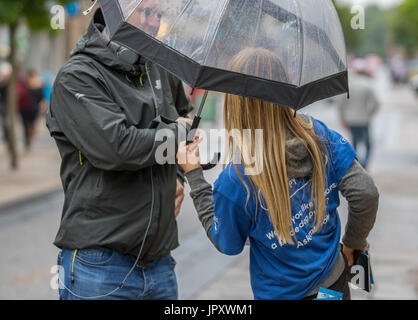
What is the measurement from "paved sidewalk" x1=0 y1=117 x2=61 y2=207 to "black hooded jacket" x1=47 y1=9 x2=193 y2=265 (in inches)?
272

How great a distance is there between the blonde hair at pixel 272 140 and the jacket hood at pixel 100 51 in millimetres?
421

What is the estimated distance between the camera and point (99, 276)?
2.67m

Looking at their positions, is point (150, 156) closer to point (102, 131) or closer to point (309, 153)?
point (102, 131)

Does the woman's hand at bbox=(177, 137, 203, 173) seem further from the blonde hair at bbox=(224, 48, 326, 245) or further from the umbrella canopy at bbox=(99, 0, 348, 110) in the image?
the umbrella canopy at bbox=(99, 0, 348, 110)

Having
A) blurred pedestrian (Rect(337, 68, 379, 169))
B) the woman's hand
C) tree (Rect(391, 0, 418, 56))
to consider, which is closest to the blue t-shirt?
the woman's hand

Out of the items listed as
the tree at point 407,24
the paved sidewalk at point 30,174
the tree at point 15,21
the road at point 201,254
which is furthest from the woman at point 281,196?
the tree at point 407,24

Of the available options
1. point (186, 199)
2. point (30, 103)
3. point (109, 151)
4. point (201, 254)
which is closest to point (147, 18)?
point (109, 151)

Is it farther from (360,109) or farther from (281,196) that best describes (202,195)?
(360,109)

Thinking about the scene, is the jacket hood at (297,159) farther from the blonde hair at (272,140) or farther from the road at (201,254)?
the road at (201,254)

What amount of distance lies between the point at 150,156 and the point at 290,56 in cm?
62

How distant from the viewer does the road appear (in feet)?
19.3

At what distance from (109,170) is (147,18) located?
58cm

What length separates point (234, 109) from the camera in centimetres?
252
